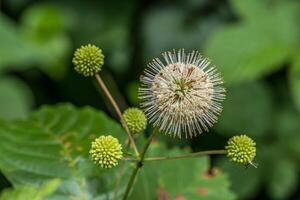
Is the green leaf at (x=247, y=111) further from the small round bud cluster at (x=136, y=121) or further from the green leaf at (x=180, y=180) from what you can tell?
the small round bud cluster at (x=136, y=121)

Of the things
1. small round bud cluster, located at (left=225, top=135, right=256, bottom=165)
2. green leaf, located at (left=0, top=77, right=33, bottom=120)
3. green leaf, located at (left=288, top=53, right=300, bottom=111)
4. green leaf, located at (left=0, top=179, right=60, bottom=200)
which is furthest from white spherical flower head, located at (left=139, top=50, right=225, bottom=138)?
green leaf, located at (left=0, top=77, right=33, bottom=120)

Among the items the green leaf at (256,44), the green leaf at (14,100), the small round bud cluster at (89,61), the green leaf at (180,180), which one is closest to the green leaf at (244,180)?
the green leaf at (256,44)

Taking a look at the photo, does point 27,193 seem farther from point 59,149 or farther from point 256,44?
point 256,44

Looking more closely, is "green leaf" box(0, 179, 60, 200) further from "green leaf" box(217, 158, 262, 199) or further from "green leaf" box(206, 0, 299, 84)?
"green leaf" box(217, 158, 262, 199)

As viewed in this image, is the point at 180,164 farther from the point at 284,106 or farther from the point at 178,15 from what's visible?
the point at 178,15

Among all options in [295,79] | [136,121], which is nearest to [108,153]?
[136,121]

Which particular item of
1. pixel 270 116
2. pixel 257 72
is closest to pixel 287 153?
pixel 270 116
